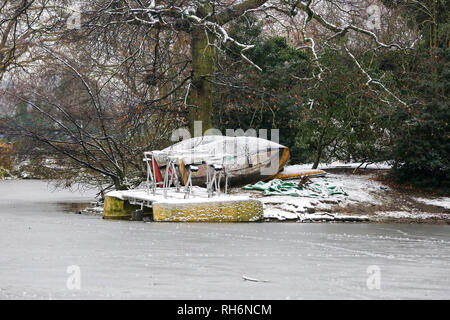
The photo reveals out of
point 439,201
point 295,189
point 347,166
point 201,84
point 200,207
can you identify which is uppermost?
point 201,84

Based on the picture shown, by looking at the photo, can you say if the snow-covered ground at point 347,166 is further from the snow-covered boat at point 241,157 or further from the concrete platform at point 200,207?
the concrete platform at point 200,207

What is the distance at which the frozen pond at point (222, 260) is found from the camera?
759 cm

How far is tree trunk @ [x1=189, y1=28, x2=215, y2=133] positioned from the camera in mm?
23359

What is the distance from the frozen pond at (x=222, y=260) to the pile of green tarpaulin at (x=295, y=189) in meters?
2.64

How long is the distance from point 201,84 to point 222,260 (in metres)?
14.0

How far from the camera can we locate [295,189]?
19.3m

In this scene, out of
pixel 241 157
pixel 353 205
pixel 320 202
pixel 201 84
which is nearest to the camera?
pixel 320 202

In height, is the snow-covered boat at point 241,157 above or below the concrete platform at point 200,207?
above

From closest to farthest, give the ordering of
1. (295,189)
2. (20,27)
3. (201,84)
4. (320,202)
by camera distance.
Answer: (320,202)
(295,189)
(201,84)
(20,27)

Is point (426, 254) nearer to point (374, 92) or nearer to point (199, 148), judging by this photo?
point (199, 148)

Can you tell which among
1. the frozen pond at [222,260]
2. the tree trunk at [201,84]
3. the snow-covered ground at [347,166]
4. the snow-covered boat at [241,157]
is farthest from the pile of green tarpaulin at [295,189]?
the snow-covered ground at [347,166]

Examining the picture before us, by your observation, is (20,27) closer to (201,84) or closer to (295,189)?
(201,84)

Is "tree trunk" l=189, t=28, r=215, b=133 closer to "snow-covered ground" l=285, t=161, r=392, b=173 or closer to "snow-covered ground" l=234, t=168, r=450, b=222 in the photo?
"snow-covered ground" l=285, t=161, r=392, b=173

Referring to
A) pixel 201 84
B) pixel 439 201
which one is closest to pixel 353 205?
pixel 439 201
